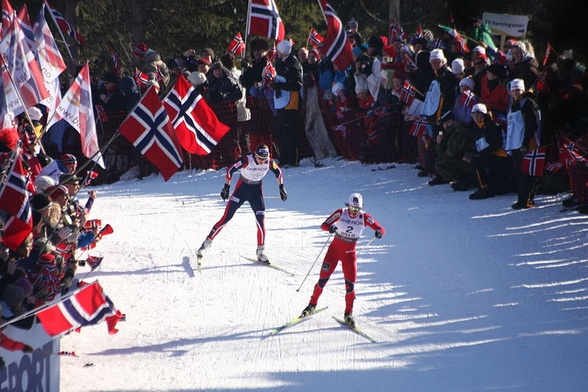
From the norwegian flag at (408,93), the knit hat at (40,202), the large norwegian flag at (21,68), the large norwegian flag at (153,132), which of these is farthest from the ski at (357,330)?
the norwegian flag at (408,93)

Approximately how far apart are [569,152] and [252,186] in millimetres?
4581

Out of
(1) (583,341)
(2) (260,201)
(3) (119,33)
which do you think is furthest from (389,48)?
(3) (119,33)

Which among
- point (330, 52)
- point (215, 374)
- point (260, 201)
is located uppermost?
point (330, 52)

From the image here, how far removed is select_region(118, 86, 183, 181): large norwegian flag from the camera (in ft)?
32.7

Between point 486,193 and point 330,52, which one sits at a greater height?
point 330,52

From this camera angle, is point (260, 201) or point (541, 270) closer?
point (541, 270)

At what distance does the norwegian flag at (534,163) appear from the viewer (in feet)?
44.2

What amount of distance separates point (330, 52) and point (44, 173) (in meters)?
5.42

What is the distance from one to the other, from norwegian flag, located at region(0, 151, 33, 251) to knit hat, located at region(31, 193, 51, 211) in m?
1.30

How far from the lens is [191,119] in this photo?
11055 mm

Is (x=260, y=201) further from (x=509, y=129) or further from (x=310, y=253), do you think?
(x=509, y=129)

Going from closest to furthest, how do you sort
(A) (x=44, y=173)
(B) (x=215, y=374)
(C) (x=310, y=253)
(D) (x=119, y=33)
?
(B) (x=215, y=374), (A) (x=44, y=173), (C) (x=310, y=253), (D) (x=119, y=33)

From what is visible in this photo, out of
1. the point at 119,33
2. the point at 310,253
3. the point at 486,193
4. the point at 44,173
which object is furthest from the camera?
the point at 119,33

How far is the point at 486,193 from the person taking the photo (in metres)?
15.0
